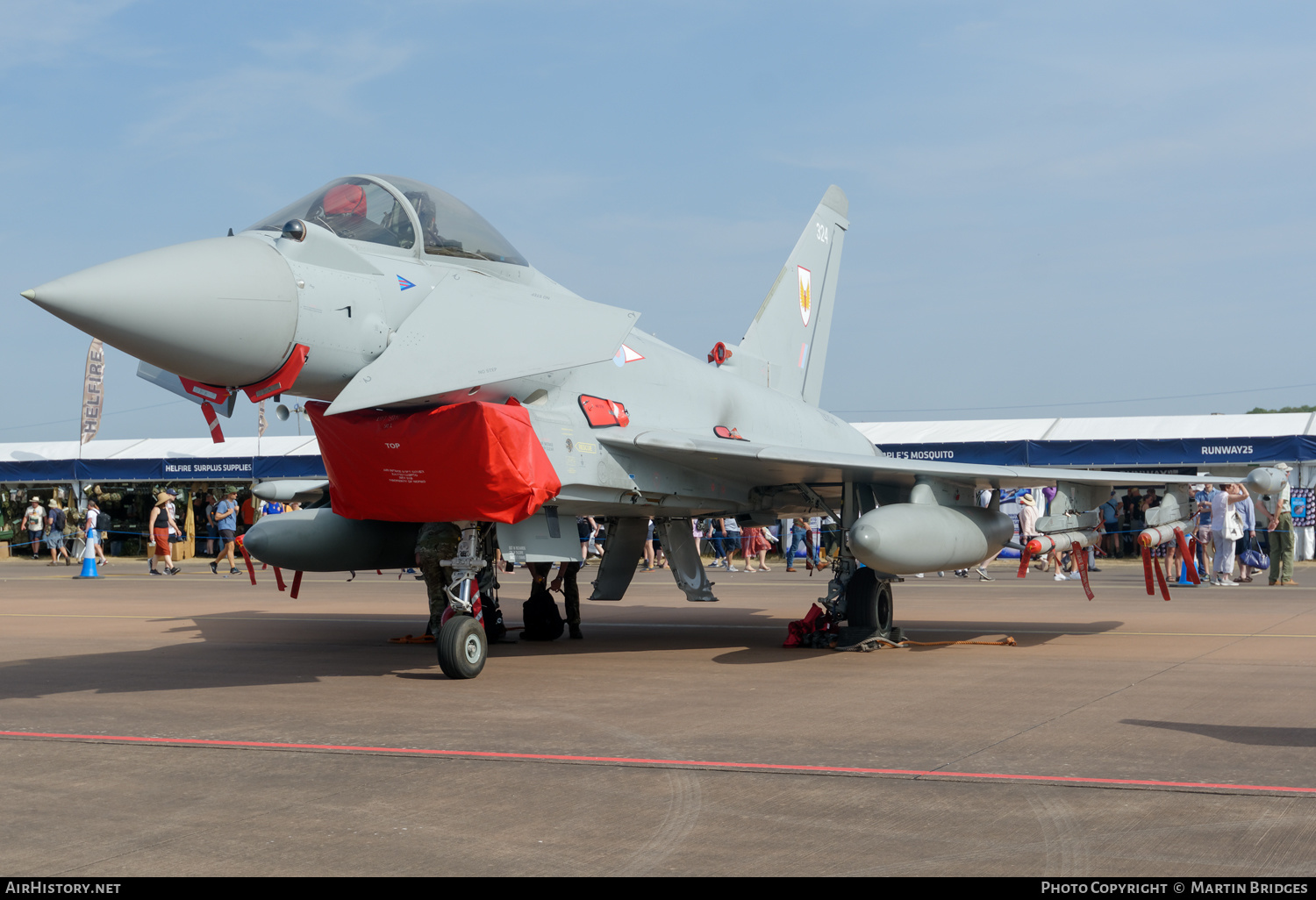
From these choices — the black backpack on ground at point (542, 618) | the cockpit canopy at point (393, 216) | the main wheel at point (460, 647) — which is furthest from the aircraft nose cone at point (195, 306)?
the black backpack on ground at point (542, 618)

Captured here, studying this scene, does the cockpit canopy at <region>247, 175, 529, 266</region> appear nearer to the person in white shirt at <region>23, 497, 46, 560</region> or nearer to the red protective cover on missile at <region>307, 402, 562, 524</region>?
the red protective cover on missile at <region>307, 402, 562, 524</region>

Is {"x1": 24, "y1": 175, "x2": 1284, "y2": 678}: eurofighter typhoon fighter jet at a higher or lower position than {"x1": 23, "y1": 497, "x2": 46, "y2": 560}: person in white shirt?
higher

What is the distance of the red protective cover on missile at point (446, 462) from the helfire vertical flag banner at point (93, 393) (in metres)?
28.5

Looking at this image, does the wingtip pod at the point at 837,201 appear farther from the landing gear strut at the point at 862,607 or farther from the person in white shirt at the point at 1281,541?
the person in white shirt at the point at 1281,541

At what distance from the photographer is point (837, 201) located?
15094 millimetres

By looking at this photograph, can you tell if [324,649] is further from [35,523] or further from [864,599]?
[35,523]

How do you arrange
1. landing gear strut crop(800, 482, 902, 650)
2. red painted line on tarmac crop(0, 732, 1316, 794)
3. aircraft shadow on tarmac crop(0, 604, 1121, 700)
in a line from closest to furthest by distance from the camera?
1. red painted line on tarmac crop(0, 732, 1316, 794)
2. aircraft shadow on tarmac crop(0, 604, 1121, 700)
3. landing gear strut crop(800, 482, 902, 650)

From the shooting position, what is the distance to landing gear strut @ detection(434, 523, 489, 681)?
8.64 metres

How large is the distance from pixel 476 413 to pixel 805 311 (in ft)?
23.3

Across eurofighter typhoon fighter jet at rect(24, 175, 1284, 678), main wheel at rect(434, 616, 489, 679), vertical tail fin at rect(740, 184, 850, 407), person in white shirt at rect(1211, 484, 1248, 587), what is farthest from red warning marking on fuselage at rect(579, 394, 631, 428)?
person in white shirt at rect(1211, 484, 1248, 587)

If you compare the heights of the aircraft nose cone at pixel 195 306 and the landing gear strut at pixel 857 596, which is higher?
the aircraft nose cone at pixel 195 306

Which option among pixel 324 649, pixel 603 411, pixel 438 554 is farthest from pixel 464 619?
pixel 324 649

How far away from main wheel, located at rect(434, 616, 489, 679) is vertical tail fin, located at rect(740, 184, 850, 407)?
5.53 meters

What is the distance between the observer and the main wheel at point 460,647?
28.3 feet
